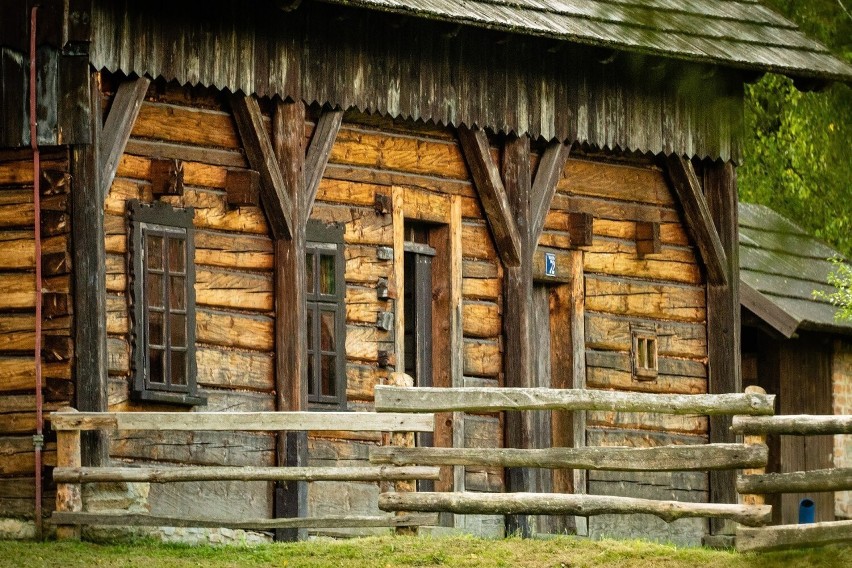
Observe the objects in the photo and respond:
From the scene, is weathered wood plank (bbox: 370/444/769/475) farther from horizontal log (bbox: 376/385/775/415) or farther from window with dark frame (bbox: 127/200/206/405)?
window with dark frame (bbox: 127/200/206/405)

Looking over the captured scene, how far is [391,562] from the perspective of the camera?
10102mm

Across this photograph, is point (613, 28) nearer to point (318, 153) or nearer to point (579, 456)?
point (579, 456)

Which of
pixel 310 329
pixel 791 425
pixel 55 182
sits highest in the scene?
pixel 55 182

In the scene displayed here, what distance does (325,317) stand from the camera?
1375 centimetres

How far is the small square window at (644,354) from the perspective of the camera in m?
16.6

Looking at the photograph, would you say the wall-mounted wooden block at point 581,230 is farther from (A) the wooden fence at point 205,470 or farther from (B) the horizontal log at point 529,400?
(B) the horizontal log at point 529,400

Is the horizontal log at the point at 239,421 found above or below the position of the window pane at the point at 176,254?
below

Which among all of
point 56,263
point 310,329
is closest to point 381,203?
point 310,329

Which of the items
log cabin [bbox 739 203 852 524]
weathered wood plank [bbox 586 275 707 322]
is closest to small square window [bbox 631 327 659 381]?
weathered wood plank [bbox 586 275 707 322]

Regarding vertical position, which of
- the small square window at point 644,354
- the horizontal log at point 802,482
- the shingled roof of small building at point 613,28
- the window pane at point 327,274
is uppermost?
the shingled roof of small building at point 613,28

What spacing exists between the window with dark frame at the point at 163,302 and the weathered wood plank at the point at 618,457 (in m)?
2.28

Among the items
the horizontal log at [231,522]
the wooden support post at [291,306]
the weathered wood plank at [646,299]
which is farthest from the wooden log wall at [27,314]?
the weathered wood plank at [646,299]

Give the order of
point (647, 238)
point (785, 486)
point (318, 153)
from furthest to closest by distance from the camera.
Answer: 1. point (647, 238)
2. point (318, 153)
3. point (785, 486)

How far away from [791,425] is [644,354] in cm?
636
